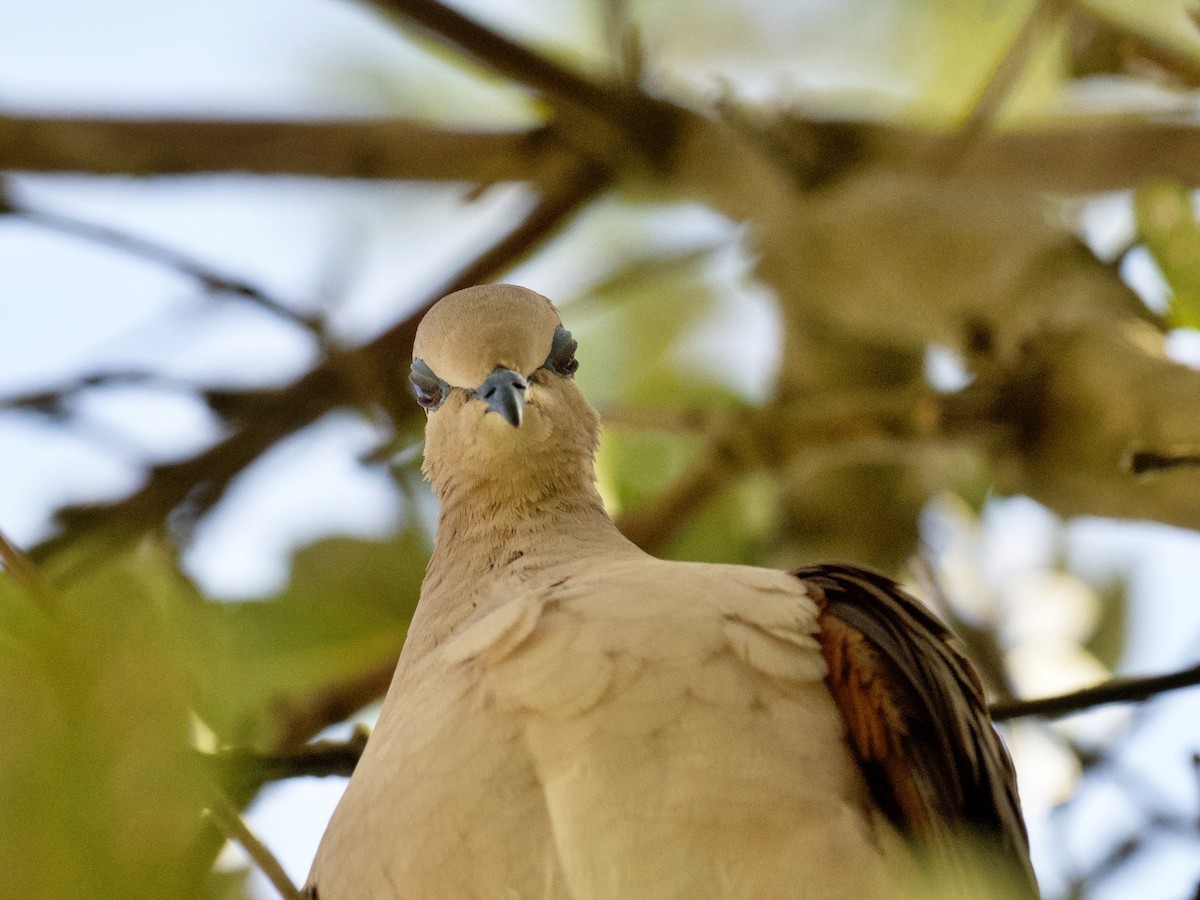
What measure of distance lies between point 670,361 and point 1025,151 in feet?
5.08

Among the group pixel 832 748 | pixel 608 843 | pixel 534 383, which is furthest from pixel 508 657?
pixel 534 383

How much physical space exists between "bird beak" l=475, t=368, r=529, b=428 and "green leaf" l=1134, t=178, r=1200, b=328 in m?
1.36

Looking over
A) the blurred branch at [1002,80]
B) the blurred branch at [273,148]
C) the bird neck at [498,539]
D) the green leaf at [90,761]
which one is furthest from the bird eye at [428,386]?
the green leaf at [90,761]

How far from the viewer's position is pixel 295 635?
3572 millimetres

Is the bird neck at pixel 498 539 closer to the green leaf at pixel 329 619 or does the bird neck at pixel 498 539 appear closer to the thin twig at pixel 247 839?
the green leaf at pixel 329 619

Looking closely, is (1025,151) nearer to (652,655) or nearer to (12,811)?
(652,655)

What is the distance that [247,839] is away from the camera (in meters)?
1.72

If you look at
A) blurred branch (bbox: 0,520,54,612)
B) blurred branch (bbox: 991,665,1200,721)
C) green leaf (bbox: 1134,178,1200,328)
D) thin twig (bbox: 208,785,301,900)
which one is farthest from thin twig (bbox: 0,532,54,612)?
green leaf (bbox: 1134,178,1200,328)

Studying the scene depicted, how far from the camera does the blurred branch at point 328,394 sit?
4391 mm

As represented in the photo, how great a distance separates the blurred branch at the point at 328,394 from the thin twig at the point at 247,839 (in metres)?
2.43

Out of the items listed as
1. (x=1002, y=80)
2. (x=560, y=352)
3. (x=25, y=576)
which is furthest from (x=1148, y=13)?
(x=25, y=576)

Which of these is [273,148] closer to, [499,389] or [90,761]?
[499,389]

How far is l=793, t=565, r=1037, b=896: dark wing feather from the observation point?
229 centimetres

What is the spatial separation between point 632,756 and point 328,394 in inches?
111
